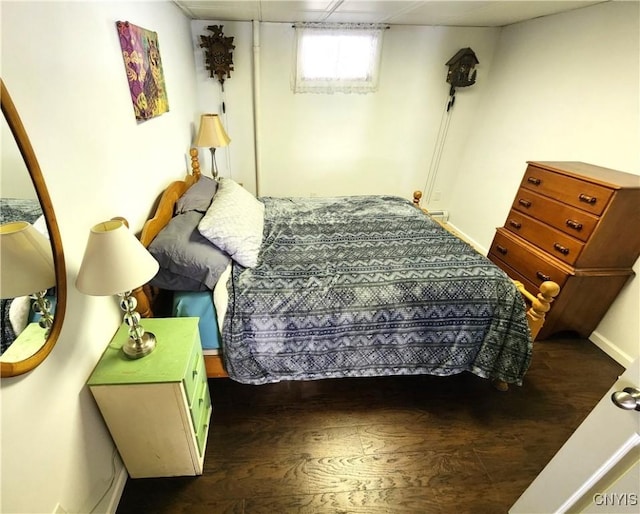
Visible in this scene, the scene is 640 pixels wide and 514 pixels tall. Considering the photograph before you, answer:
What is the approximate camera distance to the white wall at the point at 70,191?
2.68 feet

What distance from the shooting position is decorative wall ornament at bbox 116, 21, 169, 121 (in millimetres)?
1497

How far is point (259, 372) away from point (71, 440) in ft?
2.61

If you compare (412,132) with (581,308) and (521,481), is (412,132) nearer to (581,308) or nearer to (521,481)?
(581,308)

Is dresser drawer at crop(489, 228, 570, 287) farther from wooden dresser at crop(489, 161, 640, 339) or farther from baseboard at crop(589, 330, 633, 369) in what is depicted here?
baseboard at crop(589, 330, 633, 369)

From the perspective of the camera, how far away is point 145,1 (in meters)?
1.81

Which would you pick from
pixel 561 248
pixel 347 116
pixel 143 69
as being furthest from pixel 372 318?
pixel 347 116

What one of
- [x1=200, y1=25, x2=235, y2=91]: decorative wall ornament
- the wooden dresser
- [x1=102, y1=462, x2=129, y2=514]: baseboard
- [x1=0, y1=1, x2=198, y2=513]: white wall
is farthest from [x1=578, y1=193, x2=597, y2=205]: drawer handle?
[x1=200, y1=25, x2=235, y2=91]: decorative wall ornament

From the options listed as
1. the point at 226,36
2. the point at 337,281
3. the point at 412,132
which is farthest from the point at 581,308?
the point at 226,36

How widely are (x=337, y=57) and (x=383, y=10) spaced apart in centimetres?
74

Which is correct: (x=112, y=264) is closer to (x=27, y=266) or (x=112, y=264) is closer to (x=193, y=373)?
(x=27, y=266)

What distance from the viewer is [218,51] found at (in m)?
2.89

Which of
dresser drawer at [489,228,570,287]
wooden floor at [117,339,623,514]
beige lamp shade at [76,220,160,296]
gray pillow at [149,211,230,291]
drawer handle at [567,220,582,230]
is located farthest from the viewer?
dresser drawer at [489,228,570,287]

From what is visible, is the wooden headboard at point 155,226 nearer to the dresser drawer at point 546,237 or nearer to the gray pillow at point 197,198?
the gray pillow at point 197,198

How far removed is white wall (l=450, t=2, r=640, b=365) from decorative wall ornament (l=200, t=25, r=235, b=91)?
9.08 ft
